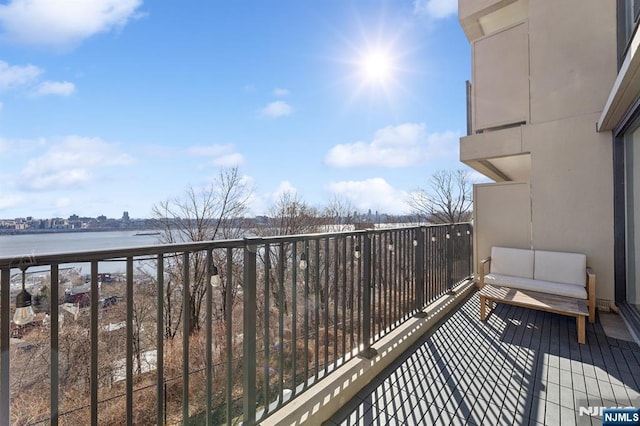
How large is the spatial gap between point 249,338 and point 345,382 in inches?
37.4

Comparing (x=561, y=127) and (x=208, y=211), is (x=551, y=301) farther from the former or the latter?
(x=208, y=211)

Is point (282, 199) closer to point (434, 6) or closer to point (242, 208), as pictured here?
point (242, 208)

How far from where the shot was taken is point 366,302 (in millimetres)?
2508

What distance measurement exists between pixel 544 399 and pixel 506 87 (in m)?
5.07

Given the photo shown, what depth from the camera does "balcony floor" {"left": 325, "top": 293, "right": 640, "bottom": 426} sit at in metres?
1.93

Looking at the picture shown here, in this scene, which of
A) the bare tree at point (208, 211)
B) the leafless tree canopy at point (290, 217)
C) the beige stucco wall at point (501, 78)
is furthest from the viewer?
the leafless tree canopy at point (290, 217)

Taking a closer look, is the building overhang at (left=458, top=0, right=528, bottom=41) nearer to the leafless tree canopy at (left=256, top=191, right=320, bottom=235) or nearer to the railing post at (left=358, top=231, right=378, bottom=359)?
the railing post at (left=358, top=231, right=378, bottom=359)

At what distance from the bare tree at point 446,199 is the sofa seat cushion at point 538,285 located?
15.4 metres

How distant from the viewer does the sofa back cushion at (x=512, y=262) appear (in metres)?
4.29

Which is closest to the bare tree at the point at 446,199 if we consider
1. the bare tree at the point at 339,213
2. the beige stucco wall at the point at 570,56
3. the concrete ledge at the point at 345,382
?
the bare tree at the point at 339,213

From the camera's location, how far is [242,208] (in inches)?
623

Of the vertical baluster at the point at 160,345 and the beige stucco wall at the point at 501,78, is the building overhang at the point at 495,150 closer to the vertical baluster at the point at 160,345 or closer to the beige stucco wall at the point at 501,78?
the beige stucco wall at the point at 501,78

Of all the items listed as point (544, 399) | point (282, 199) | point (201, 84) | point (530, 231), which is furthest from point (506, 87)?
point (282, 199)

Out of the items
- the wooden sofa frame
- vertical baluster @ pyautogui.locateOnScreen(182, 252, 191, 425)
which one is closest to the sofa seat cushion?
the wooden sofa frame
